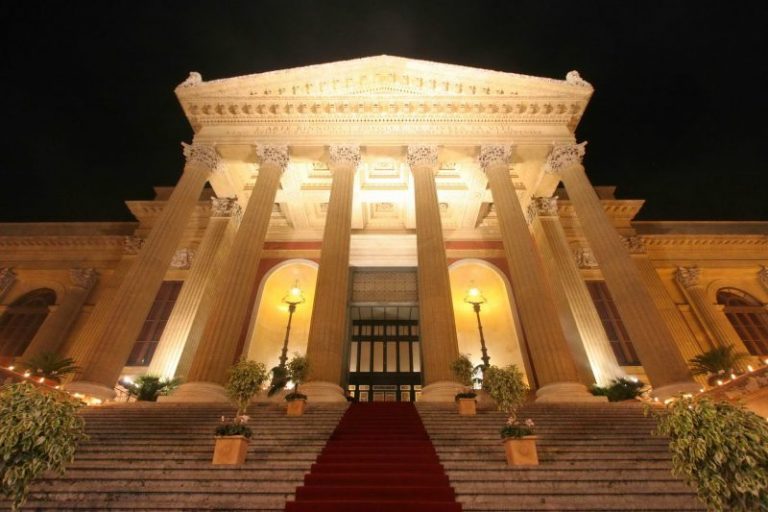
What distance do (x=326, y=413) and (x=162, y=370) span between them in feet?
25.4

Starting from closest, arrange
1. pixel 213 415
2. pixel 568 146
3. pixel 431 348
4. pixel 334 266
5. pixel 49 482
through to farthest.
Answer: pixel 49 482, pixel 213 415, pixel 431 348, pixel 334 266, pixel 568 146

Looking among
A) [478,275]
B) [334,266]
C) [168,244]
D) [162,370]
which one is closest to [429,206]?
[334,266]

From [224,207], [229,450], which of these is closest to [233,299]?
[229,450]

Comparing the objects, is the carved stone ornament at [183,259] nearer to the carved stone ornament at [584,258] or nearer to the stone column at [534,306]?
the stone column at [534,306]

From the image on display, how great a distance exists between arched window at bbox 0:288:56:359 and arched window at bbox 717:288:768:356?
3464 centimetres

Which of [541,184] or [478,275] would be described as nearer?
[541,184]

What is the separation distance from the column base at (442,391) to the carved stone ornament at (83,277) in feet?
62.7

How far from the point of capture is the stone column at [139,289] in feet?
35.3

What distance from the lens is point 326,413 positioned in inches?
368

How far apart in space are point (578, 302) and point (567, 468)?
11.1 metres

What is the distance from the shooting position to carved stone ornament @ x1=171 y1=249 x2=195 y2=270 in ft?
66.1

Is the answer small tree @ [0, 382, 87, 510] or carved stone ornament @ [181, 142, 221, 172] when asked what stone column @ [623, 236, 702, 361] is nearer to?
carved stone ornament @ [181, 142, 221, 172]

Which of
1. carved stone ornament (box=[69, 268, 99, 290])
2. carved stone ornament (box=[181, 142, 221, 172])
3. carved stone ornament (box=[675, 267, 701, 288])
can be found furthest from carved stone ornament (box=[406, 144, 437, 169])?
carved stone ornament (box=[69, 268, 99, 290])

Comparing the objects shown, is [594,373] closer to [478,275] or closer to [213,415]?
[478,275]
